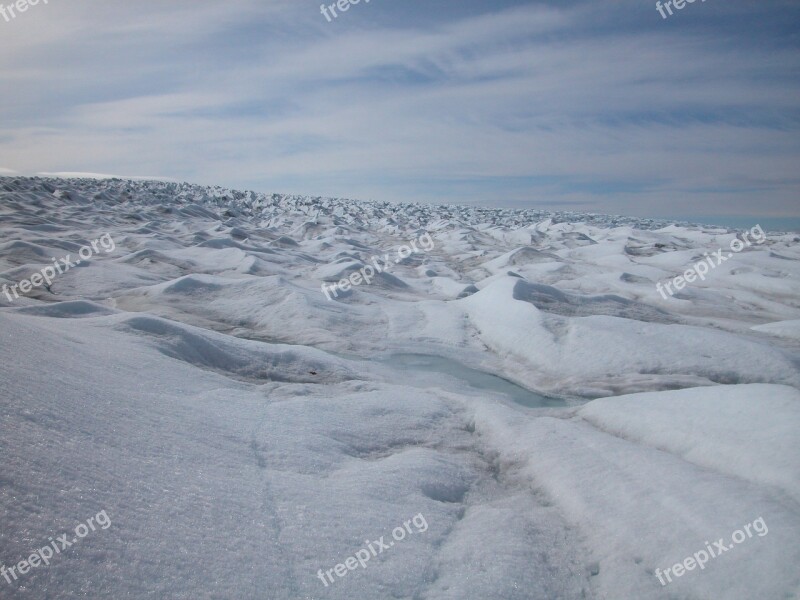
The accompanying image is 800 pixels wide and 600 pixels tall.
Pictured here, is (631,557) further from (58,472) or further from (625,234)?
(625,234)

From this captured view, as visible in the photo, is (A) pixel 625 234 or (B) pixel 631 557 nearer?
(B) pixel 631 557

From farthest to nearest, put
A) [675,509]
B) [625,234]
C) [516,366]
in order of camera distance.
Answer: [625,234]
[516,366]
[675,509]

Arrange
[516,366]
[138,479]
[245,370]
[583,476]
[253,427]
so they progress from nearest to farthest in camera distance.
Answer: [138,479], [583,476], [253,427], [245,370], [516,366]

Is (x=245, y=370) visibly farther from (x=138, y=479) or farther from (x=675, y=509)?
(x=675, y=509)

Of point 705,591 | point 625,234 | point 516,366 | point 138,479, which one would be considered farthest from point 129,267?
point 625,234

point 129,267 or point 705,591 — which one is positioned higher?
point 129,267

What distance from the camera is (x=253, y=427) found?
2.78m

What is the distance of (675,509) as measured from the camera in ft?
7.02

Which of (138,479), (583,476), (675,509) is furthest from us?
(583,476)

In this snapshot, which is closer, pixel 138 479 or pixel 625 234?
pixel 138 479

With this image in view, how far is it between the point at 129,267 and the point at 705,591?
9529 mm

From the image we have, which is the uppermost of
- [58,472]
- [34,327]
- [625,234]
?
[34,327]

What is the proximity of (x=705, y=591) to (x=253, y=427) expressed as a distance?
2.28 meters

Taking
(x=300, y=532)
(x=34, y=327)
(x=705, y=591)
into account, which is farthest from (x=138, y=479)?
(x=705, y=591)
